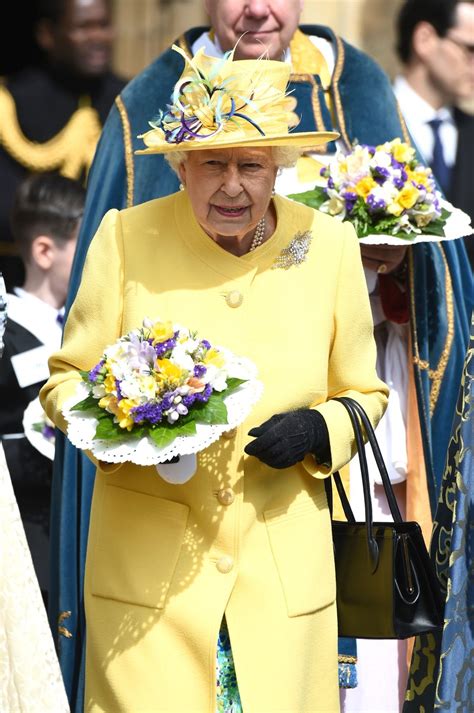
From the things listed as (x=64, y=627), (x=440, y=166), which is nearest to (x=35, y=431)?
(x=64, y=627)

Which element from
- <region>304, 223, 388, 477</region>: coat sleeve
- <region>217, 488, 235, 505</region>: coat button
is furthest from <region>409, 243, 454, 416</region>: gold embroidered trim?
<region>217, 488, 235, 505</region>: coat button

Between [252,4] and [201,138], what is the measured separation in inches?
52.8

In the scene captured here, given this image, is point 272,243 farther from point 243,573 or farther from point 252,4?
point 252,4

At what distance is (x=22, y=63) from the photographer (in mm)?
9586

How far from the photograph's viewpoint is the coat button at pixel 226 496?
4.37 m

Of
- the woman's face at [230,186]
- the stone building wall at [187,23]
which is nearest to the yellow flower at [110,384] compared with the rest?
the woman's face at [230,186]

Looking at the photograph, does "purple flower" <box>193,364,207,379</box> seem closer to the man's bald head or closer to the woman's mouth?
the woman's mouth

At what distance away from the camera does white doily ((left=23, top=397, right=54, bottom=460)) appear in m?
6.17

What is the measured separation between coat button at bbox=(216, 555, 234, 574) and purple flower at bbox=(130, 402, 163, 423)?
0.43 meters

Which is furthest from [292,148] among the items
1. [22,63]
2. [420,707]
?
Answer: [22,63]

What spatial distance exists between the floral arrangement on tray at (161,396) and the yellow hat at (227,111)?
1.53 feet

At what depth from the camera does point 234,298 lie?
4449 mm

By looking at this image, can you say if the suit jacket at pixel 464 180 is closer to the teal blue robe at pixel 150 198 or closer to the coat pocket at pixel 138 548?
the teal blue robe at pixel 150 198

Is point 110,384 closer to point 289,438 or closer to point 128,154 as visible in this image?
point 289,438
